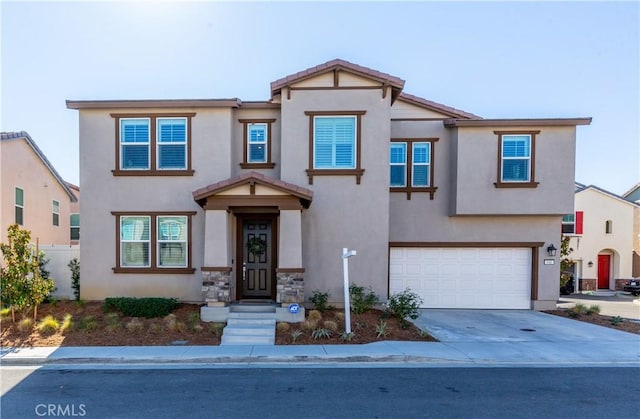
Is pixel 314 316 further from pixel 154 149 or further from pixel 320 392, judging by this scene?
pixel 154 149

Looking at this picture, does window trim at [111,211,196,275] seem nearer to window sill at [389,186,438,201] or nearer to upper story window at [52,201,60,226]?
window sill at [389,186,438,201]

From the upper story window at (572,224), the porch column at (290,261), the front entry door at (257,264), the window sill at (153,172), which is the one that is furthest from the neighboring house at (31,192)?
the upper story window at (572,224)

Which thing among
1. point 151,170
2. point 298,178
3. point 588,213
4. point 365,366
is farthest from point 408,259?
point 588,213

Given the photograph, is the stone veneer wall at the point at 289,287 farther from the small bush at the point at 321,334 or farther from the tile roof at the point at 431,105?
the tile roof at the point at 431,105

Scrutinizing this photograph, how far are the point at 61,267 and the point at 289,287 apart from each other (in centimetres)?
829

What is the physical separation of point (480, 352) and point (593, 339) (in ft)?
12.2

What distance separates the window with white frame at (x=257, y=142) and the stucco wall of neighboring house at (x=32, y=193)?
11268 millimetres

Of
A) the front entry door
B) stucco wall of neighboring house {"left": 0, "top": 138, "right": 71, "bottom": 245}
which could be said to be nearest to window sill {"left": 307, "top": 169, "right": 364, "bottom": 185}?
the front entry door

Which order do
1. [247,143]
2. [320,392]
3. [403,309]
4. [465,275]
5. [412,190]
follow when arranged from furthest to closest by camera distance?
[465,275] < [412,190] < [247,143] < [403,309] < [320,392]

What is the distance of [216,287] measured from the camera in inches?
375

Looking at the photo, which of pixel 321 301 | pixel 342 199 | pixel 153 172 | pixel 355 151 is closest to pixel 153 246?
pixel 153 172

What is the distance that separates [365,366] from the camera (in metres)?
6.83

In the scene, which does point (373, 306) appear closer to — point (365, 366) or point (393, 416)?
point (365, 366)

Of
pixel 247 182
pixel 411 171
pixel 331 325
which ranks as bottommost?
pixel 331 325
